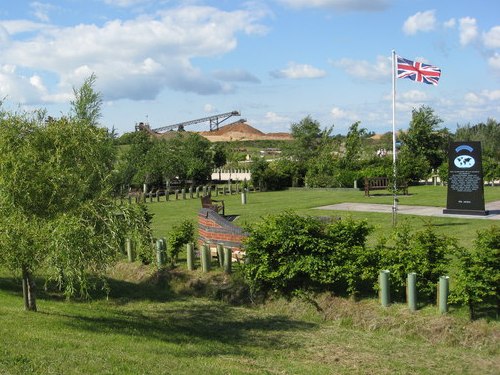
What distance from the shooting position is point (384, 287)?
11.5m

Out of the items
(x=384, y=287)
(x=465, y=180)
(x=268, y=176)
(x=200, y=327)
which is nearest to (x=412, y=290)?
(x=384, y=287)

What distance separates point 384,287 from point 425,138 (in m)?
41.5

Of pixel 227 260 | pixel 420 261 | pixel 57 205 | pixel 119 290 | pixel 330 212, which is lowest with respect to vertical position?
pixel 119 290

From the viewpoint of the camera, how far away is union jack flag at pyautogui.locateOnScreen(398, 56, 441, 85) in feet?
90.5

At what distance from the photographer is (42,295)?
1385cm

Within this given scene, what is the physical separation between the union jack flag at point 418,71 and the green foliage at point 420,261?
57.4 feet

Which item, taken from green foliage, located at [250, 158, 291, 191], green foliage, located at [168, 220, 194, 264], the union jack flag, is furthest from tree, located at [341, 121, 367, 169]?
green foliage, located at [168, 220, 194, 264]

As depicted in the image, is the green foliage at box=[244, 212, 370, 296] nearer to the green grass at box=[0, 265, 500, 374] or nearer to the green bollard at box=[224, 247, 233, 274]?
the green grass at box=[0, 265, 500, 374]

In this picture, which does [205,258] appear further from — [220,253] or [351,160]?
[351,160]

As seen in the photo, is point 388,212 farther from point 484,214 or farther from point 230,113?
point 230,113

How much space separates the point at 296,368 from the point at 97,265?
391 cm

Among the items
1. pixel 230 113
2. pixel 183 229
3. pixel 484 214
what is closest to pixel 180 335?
pixel 183 229

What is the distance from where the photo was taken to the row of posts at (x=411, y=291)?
10742mm

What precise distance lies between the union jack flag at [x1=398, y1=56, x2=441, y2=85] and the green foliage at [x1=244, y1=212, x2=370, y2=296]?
663 inches
